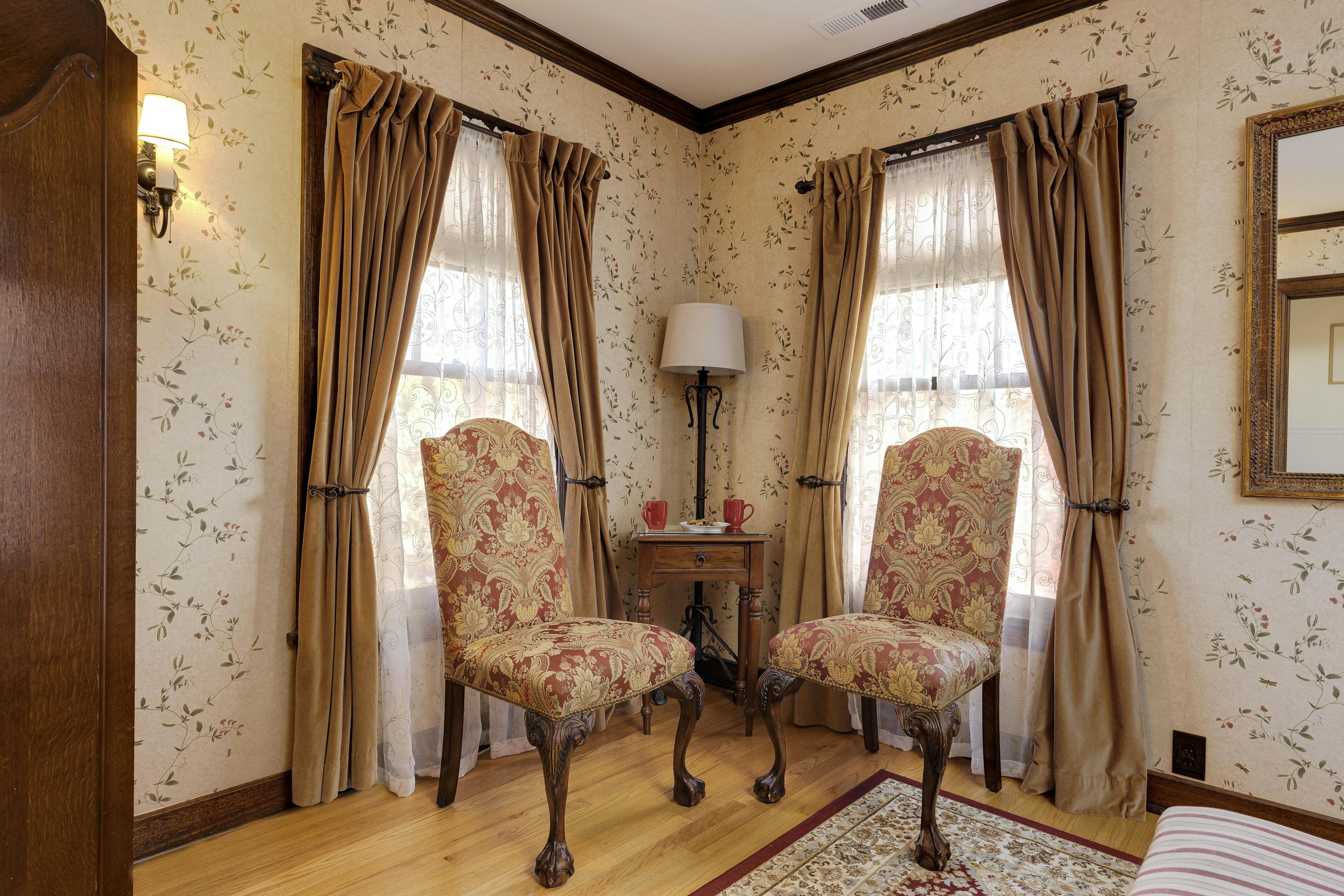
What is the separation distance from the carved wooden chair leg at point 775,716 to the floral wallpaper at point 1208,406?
1153 millimetres

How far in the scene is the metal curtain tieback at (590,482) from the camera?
9.72 ft

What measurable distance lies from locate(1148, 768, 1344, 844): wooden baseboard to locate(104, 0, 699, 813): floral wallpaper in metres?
2.68

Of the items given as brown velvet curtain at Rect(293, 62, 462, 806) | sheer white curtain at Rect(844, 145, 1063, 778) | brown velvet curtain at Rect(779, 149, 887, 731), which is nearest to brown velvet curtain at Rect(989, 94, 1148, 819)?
sheer white curtain at Rect(844, 145, 1063, 778)

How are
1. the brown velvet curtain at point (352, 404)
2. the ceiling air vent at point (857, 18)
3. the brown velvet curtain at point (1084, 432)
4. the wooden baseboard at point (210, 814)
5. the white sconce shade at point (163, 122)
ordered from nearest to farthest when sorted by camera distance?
the white sconce shade at point (163, 122), the wooden baseboard at point (210, 814), the brown velvet curtain at point (352, 404), the brown velvet curtain at point (1084, 432), the ceiling air vent at point (857, 18)

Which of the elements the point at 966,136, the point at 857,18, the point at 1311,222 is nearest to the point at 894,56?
the point at 857,18

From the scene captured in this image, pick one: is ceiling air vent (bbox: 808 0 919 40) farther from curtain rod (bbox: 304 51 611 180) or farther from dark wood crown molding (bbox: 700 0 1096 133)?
curtain rod (bbox: 304 51 611 180)

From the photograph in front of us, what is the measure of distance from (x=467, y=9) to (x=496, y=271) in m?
0.94

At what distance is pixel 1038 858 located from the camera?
2.04 m

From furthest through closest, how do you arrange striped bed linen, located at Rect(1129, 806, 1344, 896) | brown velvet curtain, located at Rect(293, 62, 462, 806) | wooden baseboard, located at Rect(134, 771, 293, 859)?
brown velvet curtain, located at Rect(293, 62, 462, 806) < wooden baseboard, located at Rect(134, 771, 293, 859) < striped bed linen, located at Rect(1129, 806, 1344, 896)

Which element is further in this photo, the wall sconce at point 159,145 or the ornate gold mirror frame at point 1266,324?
the ornate gold mirror frame at point 1266,324

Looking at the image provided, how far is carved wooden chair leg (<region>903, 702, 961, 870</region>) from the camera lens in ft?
6.52

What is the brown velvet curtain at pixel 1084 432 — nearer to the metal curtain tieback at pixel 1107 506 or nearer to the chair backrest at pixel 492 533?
the metal curtain tieback at pixel 1107 506

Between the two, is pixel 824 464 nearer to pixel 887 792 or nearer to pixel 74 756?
pixel 887 792

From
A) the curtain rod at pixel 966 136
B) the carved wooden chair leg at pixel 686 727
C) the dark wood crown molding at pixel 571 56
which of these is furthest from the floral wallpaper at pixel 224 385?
the curtain rod at pixel 966 136
